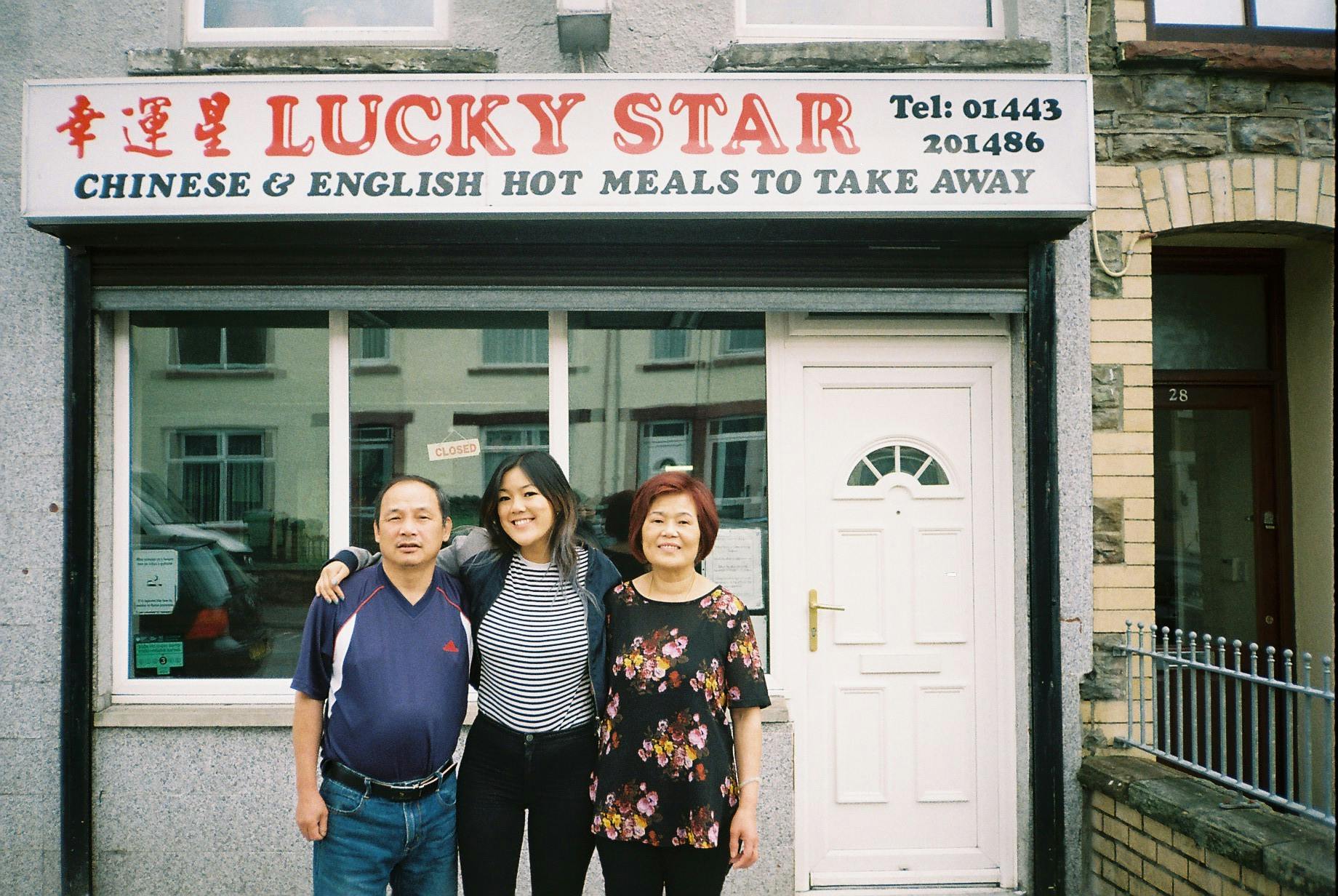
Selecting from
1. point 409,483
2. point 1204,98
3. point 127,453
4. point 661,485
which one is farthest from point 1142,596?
point 127,453

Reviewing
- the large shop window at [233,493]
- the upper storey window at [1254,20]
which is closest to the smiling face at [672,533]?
the large shop window at [233,493]

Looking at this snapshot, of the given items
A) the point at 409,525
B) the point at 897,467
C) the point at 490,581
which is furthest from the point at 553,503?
the point at 897,467

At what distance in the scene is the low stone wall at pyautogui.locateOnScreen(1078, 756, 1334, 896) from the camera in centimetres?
300

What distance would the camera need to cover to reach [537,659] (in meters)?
2.60

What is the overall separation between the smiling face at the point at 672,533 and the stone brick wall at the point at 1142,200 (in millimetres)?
2407

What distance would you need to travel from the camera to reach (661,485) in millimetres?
2656

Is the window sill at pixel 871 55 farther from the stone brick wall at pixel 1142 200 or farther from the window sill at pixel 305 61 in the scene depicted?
the window sill at pixel 305 61

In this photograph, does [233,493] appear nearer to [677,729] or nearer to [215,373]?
[215,373]

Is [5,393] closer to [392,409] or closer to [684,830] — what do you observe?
[392,409]

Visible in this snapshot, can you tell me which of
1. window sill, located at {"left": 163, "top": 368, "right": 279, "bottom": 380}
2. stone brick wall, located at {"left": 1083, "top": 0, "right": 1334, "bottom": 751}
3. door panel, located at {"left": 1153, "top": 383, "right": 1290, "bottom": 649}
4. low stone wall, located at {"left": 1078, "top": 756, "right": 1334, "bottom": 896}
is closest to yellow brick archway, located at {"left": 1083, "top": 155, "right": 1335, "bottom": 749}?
stone brick wall, located at {"left": 1083, "top": 0, "right": 1334, "bottom": 751}

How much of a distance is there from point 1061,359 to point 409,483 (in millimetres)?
3026

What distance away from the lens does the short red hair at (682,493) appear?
8.70ft

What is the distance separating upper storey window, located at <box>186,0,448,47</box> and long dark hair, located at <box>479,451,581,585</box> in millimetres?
2572

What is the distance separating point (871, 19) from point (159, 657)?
454cm
